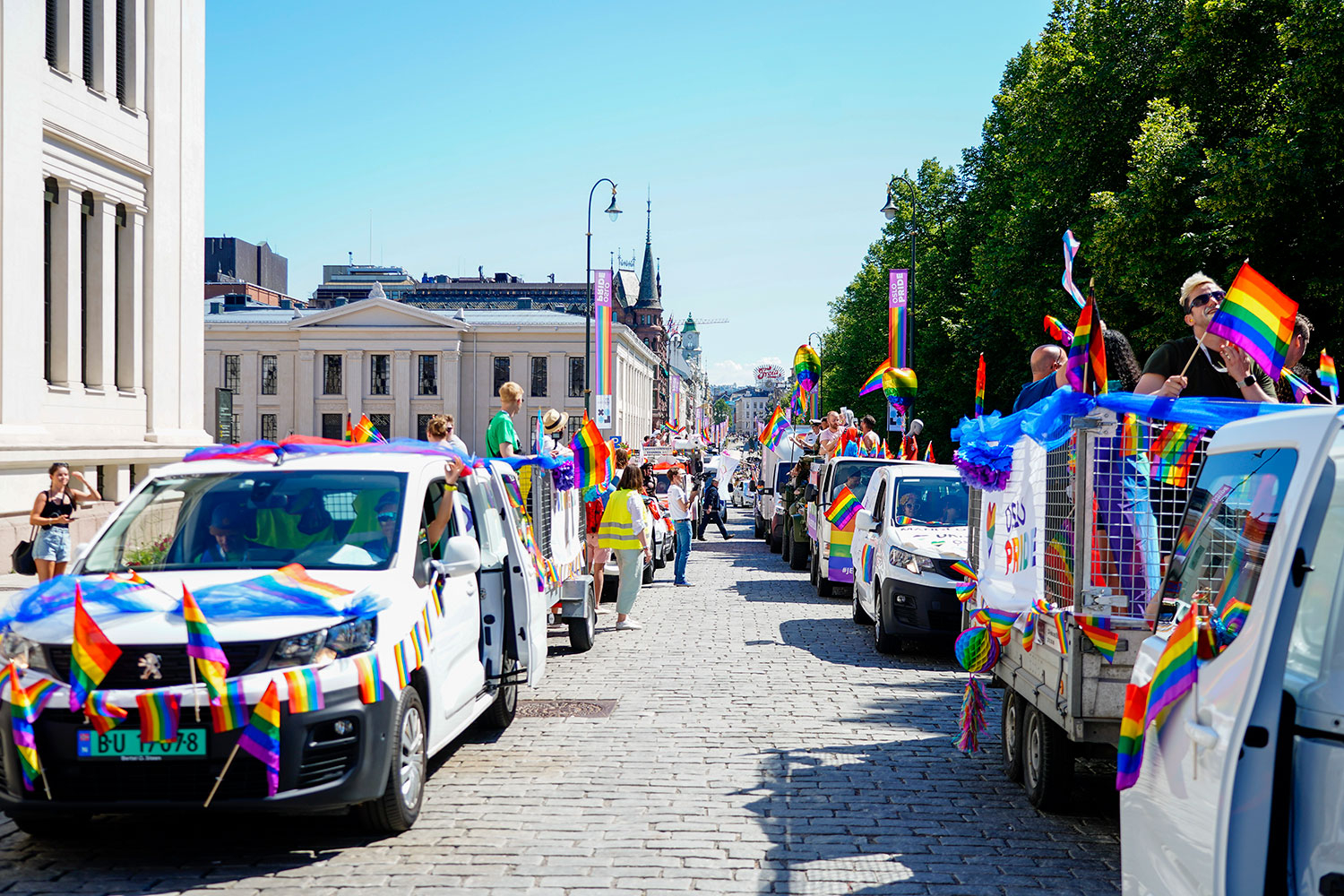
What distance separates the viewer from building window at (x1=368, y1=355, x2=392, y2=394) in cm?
9819

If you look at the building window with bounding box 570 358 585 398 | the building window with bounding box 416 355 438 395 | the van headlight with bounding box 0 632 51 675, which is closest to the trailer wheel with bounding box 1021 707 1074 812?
the van headlight with bounding box 0 632 51 675

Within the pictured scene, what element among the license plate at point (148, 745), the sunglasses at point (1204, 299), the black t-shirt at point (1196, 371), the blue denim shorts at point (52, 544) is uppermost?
the sunglasses at point (1204, 299)

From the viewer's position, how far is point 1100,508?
18.2 feet

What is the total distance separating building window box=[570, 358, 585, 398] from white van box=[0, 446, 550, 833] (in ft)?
297

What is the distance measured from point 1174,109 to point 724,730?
18417mm

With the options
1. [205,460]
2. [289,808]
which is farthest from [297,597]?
[205,460]

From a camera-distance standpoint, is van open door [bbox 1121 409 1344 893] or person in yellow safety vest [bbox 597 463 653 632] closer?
van open door [bbox 1121 409 1344 893]

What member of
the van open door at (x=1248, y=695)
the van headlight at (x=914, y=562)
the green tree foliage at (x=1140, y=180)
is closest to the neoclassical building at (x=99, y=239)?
the van headlight at (x=914, y=562)

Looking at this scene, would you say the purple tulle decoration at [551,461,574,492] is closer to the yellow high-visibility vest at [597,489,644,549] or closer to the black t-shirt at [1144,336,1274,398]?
the yellow high-visibility vest at [597,489,644,549]

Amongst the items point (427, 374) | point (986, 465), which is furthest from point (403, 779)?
point (427, 374)

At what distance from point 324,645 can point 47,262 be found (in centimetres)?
2101

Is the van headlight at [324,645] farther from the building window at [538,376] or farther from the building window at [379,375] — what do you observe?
the building window at [379,375]

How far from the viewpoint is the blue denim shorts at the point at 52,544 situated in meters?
13.5

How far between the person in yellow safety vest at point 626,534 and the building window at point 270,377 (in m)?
89.9
